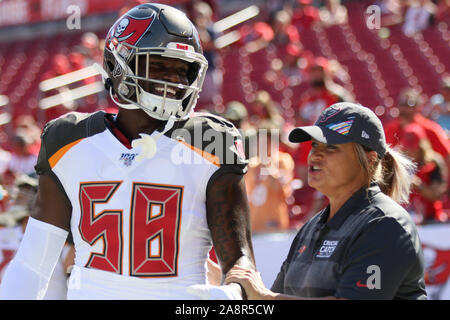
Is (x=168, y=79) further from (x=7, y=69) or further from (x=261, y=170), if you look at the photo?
(x=7, y=69)

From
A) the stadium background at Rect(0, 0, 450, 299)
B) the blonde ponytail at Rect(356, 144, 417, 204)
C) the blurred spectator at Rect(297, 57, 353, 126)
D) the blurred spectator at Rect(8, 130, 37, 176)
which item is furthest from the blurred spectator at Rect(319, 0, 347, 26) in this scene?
the blonde ponytail at Rect(356, 144, 417, 204)

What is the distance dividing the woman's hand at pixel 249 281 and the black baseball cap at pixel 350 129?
50 cm

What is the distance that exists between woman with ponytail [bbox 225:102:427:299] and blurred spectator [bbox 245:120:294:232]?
2.72 metres

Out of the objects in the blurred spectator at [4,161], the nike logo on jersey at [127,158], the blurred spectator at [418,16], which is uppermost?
the blurred spectator at [418,16]

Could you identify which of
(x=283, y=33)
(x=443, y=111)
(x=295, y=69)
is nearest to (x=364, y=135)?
(x=443, y=111)

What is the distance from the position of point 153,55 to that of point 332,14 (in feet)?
→ 33.3

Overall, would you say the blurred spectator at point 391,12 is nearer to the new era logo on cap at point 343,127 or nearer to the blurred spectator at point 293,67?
the blurred spectator at point 293,67

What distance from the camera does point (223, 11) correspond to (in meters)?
14.9

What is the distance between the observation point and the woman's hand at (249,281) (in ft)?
6.43

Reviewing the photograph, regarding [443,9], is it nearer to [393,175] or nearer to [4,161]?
[4,161]

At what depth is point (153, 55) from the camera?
2.17m

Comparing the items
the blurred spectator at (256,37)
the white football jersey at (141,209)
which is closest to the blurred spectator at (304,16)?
the blurred spectator at (256,37)

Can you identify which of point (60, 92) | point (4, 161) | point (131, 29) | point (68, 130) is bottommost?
point (4, 161)

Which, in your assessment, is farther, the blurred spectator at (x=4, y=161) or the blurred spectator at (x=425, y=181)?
the blurred spectator at (x=4, y=161)
